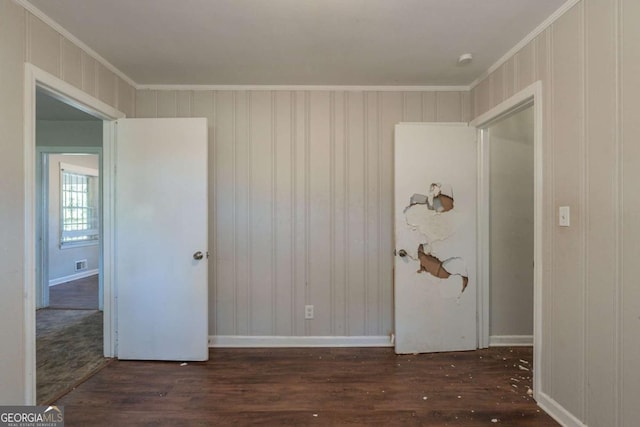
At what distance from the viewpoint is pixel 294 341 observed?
2.77 m

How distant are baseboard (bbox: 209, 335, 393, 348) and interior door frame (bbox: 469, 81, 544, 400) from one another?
95 centimetres

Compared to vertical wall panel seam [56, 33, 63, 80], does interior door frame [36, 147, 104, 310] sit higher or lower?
lower

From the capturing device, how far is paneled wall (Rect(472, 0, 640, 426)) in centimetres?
138

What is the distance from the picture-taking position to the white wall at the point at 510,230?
2.79 meters

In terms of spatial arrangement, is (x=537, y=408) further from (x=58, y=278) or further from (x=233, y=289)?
(x=58, y=278)

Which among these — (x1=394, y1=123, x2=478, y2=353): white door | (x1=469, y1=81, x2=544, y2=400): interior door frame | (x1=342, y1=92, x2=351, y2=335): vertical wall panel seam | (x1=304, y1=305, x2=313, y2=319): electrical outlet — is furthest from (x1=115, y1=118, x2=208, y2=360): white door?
(x1=469, y1=81, x2=544, y2=400): interior door frame

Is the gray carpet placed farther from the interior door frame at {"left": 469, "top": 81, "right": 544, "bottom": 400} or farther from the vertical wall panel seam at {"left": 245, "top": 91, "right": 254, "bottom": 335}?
the interior door frame at {"left": 469, "top": 81, "right": 544, "bottom": 400}

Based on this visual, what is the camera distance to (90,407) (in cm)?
192

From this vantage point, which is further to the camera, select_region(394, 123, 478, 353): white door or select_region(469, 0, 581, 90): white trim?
select_region(394, 123, 478, 353): white door

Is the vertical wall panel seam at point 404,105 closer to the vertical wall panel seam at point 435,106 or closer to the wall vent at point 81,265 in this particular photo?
the vertical wall panel seam at point 435,106

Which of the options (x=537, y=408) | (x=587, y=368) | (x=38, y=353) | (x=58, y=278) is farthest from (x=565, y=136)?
(x=58, y=278)

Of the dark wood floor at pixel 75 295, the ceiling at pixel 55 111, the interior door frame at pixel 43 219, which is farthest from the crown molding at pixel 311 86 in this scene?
the dark wood floor at pixel 75 295

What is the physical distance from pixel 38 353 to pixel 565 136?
4265 millimetres

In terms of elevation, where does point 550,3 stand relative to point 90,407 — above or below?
above
